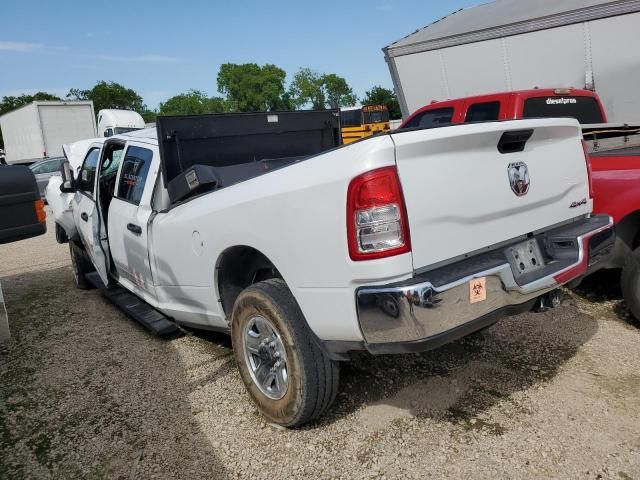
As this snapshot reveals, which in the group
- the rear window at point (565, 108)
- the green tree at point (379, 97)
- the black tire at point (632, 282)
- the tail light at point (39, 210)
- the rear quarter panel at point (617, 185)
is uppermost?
the green tree at point (379, 97)

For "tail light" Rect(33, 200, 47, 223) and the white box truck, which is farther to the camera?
the white box truck

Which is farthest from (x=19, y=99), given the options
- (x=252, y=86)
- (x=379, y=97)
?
(x=379, y=97)

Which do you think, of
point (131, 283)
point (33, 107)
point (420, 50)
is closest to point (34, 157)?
point (33, 107)

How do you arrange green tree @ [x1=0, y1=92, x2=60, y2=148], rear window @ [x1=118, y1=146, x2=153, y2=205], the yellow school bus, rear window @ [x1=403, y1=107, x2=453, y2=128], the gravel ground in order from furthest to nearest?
green tree @ [x1=0, y1=92, x2=60, y2=148], the yellow school bus, rear window @ [x1=403, y1=107, x2=453, y2=128], rear window @ [x1=118, y1=146, x2=153, y2=205], the gravel ground

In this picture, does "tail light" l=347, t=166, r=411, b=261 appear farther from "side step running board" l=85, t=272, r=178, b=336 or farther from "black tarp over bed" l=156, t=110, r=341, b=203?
"side step running board" l=85, t=272, r=178, b=336

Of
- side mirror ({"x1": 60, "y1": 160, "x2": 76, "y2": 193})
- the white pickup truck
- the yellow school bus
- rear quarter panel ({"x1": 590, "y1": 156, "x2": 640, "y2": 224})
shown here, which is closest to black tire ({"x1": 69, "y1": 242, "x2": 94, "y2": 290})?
side mirror ({"x1": 60, "y1": 160, "x2": 76, "y2": 193})

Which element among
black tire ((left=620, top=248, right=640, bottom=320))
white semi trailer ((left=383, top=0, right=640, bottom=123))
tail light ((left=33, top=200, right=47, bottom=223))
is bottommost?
black tire ((left=620, top=248, right=640, bottom=320))

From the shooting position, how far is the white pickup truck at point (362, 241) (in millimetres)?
2166

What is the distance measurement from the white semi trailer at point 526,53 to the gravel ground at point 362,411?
4.17m

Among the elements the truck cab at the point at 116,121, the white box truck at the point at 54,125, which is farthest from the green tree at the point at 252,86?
the truck cab at the point at 116,121

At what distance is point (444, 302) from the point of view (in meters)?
2.16

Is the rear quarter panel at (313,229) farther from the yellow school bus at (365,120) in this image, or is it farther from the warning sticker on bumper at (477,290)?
the yellow school bus at (365,120)

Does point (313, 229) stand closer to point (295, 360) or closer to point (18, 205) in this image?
point (295, 360)

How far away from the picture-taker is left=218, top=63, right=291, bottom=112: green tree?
255 ft
